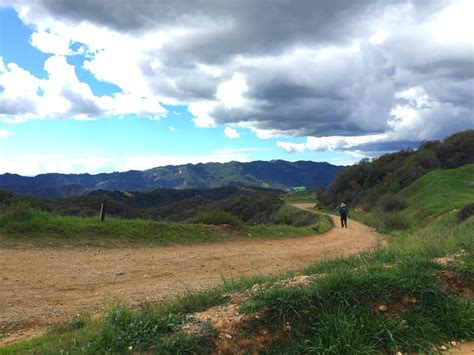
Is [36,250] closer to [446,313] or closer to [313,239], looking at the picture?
[446,313]

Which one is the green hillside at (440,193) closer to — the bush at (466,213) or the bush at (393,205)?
the bush at (393,205)

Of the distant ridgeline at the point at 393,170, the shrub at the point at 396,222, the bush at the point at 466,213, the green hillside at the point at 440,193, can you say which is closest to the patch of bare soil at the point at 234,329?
the bush at the point at 466,213

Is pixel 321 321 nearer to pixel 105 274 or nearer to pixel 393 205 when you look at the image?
pixel 105 274

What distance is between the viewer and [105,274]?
1064 centimetres

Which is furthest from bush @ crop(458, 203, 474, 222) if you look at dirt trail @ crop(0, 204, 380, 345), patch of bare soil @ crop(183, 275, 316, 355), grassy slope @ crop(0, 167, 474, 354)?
patch of bare soil @ crop(183, 275, 316, 355)

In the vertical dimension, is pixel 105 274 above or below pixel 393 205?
above

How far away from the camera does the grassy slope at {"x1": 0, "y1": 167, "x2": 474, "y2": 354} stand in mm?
5320

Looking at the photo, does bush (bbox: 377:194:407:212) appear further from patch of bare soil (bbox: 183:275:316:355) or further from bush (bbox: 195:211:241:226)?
patch of bare soil (bbox: 183:275:316:355)

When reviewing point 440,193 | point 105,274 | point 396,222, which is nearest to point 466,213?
point 396,222

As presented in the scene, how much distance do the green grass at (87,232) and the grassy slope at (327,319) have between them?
7.99 meters

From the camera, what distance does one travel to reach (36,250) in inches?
505

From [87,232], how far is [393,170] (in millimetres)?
59516

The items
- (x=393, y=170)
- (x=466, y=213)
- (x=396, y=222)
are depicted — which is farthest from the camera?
(x=393, y=170)

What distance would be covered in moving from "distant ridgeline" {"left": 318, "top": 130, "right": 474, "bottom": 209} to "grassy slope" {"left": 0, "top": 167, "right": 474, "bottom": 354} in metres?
45.4
